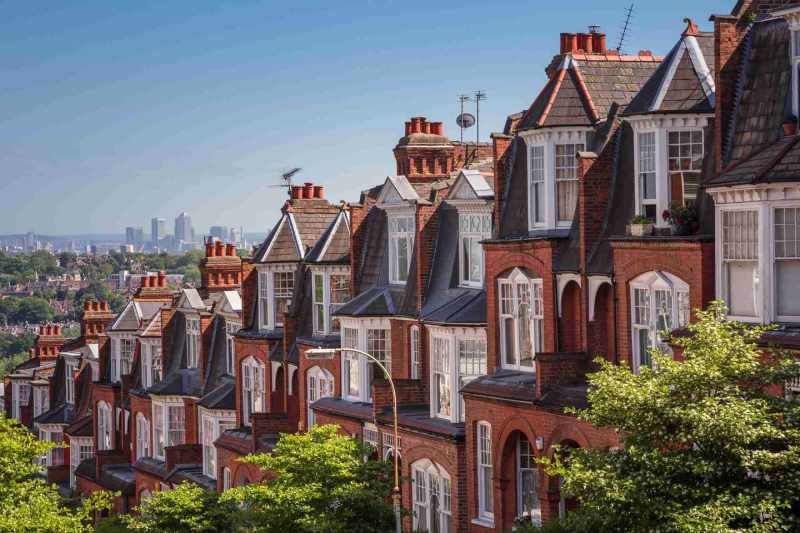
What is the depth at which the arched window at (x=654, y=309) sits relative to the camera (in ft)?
108

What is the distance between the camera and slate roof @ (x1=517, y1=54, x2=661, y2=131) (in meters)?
39.6

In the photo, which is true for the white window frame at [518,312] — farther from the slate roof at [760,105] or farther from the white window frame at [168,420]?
the white window frame at [168,420]

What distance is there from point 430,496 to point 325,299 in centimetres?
1309

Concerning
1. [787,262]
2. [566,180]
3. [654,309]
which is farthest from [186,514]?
[787,262]

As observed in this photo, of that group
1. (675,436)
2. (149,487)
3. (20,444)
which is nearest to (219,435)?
→ (149,487)

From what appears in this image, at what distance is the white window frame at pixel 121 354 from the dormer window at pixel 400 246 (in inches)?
1210

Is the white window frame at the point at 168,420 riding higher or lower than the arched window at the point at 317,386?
lower

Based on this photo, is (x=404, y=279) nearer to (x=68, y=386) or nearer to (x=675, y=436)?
(x=675, y=436)

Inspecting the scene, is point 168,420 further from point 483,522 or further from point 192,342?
point 483,522

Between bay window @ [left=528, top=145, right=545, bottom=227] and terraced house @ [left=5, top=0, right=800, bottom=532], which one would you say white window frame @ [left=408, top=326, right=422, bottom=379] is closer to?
terraced house @ [left=5, top=0, right=800, bottom=532]

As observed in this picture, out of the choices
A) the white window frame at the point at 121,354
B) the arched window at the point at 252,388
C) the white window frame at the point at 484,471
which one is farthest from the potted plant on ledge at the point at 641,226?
the white window frame at the point at 121,354

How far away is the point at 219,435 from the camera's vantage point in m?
62.8

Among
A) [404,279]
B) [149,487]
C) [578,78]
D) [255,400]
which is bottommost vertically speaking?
[149,487]

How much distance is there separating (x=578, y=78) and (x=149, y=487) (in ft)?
116
